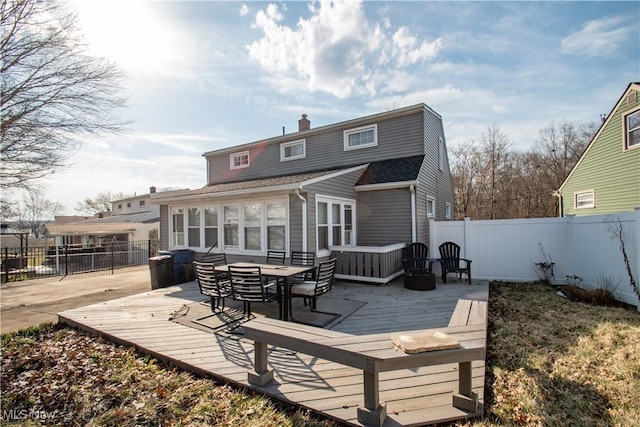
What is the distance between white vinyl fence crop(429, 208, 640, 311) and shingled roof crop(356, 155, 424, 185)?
5.90 feet

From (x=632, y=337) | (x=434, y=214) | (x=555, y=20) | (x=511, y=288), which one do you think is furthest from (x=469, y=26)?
(x=632, y=337)

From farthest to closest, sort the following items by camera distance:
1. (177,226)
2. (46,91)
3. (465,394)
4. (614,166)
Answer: (614,166)
(177,226)
(46,91)
(465,394)

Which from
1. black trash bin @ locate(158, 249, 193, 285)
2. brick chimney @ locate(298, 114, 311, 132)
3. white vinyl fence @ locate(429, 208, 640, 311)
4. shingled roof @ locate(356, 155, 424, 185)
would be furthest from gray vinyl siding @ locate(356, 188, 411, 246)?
black trash bin @ locate(158, 249, 193, 285)

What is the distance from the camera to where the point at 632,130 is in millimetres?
9398

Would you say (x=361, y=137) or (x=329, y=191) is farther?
(x=361, y=137)

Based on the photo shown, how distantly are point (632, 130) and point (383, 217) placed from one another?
28.8 ft

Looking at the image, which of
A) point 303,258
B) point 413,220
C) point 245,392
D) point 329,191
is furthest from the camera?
point 413,220

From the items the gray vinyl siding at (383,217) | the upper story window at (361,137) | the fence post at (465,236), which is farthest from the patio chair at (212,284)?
the upper story window at (361,137)

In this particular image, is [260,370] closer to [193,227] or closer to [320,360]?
[320,360]

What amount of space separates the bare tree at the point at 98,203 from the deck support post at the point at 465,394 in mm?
54346

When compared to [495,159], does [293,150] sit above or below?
below

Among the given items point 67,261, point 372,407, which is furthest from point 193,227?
point 372,407

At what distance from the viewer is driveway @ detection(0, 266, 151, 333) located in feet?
18.3

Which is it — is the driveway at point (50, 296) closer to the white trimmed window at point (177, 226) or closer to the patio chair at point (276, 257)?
the white trimmed window at point (177, 226)
